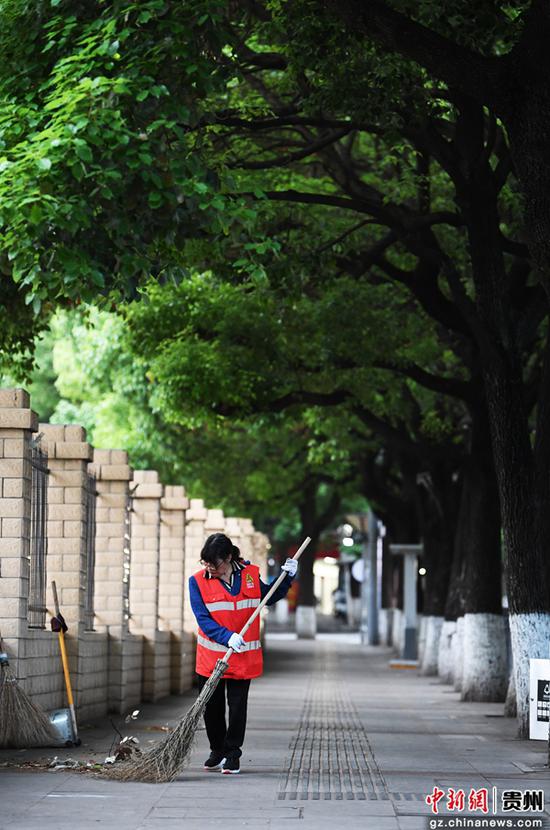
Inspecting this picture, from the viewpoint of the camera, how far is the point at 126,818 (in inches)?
354

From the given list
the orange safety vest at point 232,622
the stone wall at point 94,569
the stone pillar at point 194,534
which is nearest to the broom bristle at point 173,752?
the orange safety vest at point 232,622

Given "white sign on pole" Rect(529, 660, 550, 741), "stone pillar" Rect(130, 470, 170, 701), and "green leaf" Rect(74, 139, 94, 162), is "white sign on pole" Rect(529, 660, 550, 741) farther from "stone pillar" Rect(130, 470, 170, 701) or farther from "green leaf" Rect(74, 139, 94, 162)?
"stone pillar" Rect(130, 470, 170, 701)

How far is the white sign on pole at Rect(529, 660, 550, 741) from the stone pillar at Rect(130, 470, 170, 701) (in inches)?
281

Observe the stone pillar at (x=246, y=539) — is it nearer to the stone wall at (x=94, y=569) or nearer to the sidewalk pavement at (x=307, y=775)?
the stone wall at (x=94, y=569)

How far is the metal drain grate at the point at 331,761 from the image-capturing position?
34.2 ft

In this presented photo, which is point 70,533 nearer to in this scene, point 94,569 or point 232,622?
point 94,569

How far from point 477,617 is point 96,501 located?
5.67 metres

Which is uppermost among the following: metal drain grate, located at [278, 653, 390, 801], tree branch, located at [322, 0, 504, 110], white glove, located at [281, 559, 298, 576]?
tree branch, located at [322, 0, 504, 110]

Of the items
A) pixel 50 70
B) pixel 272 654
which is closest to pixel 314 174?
pixel 50 70

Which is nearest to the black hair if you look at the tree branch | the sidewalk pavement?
the sidewalk pavement

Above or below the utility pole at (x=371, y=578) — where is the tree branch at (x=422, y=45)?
above

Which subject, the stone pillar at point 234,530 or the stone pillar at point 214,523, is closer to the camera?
the stone pillar at point 214,523

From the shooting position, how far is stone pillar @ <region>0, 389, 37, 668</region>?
43.3ft

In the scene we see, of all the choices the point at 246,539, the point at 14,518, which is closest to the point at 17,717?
the point at 14,518
